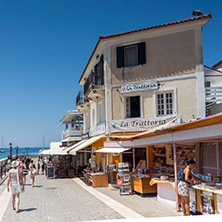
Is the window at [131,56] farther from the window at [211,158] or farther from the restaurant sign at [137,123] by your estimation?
the window at [211,158]

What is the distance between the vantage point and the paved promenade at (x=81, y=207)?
9.30 m

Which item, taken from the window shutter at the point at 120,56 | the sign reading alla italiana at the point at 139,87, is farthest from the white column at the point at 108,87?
the sign reading alla italiana at the point at 139,87

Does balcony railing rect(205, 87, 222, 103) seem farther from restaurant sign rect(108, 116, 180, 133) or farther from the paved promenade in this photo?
the paved promenade

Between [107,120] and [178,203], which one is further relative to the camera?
[107,120]

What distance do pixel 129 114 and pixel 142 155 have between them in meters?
2.74

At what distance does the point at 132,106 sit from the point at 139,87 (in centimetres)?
153

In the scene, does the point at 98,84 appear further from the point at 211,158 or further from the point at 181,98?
the point at 211,158

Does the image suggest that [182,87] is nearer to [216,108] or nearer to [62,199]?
[216,108]

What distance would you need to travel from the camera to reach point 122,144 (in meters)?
14.9

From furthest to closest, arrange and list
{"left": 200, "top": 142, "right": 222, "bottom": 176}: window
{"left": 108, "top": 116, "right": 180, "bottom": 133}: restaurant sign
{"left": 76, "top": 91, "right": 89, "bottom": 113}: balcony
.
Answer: {"left": 76, "top": 91, "right": 89, "bottom": 113}: balcony < {"left": 108, "top": 116, "right": 180, "bottom": 133}: restaurant sign < {"left": 200, "top": 142, "right": 222, "bottom": 176}: window

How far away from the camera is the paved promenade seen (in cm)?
930

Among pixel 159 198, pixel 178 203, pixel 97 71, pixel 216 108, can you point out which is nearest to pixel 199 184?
pixel 178 203

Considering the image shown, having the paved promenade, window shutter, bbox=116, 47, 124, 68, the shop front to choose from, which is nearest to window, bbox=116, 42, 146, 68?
window shutter, bbox=116, 47, 124, 68

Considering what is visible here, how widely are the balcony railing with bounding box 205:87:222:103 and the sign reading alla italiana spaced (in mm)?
2990
